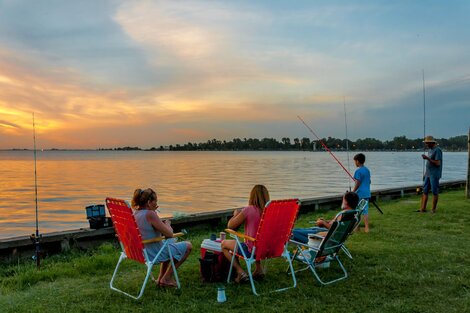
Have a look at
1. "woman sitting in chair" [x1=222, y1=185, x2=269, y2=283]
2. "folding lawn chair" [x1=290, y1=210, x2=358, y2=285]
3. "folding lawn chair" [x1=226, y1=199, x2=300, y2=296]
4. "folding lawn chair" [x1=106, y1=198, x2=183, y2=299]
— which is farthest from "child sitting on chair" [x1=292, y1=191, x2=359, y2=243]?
"folding lawn chair" [x1=106, y1=198, x2=183, y2=299]

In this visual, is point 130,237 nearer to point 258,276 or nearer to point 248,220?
point 248,220

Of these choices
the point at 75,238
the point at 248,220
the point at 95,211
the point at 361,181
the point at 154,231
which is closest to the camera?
the point at 154,231

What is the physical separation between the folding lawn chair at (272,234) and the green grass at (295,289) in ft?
1.20

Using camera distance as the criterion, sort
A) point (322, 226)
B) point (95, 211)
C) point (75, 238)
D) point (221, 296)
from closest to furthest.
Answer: point (221, 296) < point (322, 226) < point (75, 238) < point (95, 211)

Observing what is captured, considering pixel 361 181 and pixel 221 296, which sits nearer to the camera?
pixel 221 296

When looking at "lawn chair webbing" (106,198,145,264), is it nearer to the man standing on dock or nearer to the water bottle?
the water bottle

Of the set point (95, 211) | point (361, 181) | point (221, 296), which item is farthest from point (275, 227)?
point (95, 211)

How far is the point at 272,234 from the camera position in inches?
201

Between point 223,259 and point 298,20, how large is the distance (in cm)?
1330

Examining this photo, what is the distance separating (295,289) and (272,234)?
2.26ft

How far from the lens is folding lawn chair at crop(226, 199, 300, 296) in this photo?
4.91 m

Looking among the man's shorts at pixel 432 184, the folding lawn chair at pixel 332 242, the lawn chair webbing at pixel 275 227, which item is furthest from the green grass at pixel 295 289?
the man's shorts at pixel 432 184

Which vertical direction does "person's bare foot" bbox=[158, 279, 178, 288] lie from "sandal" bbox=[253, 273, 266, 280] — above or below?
above

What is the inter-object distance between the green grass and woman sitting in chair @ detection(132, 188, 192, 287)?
24 centimetres
